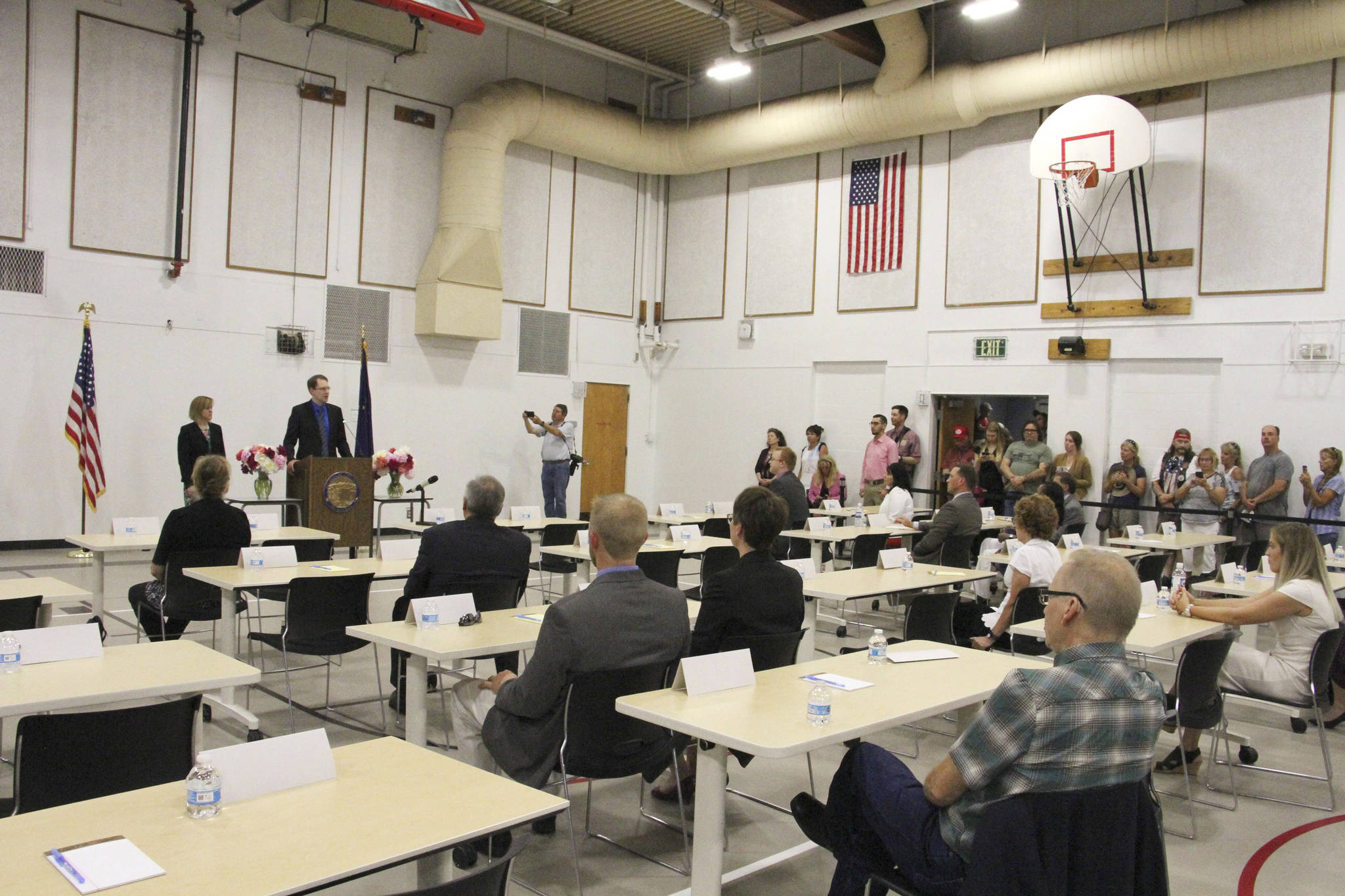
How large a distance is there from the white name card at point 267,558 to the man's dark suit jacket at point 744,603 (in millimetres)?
2560

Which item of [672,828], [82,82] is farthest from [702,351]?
[672,828]

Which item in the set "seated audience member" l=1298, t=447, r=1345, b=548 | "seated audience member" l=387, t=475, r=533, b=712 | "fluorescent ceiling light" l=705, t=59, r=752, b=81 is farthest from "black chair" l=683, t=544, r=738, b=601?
"fluorescent ceiling light" l=705, t=59, r=752, b=81

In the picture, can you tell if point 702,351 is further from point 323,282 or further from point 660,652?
point 660,652

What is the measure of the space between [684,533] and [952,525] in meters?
1.83

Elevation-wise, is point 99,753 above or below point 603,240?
below

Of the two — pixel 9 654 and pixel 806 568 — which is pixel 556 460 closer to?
pixel 806 568

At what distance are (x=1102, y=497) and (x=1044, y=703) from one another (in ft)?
31.9

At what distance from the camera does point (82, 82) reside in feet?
33.7

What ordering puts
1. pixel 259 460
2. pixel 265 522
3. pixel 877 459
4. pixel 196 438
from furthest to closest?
pixel 877 459 → pixel 196 438 → pixel 259 460 → pixel 265 522

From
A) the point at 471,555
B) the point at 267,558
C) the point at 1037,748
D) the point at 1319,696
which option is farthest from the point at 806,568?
the point at 1037,748

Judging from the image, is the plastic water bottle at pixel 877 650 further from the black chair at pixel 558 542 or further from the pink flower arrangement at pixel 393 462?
the pink flower arrangement at pixel 393 462

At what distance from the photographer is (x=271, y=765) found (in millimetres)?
2178

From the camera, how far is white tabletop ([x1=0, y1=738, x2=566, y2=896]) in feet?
5.65

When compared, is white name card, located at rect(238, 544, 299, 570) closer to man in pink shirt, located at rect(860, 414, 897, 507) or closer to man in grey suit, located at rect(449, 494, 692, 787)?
man in grey suit, located at rect(449, 494, 692, 787)
